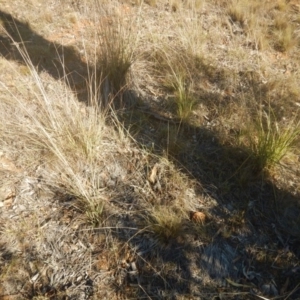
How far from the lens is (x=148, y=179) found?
1765mm

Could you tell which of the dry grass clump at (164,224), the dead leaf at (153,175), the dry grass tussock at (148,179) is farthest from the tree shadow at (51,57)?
the dry grass clump at (164,224)

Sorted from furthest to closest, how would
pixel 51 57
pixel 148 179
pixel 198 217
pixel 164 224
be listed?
pixel 51 57
pixel 148 179
pixel 198 217
pixel 164 224

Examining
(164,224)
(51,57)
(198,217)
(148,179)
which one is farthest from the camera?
(51,57)

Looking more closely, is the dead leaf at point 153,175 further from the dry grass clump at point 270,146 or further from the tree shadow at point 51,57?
the tree shadow at point 51,57

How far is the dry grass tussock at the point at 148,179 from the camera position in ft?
4.61

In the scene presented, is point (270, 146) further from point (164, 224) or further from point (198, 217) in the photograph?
point (164, 224)

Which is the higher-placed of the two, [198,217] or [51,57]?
[51,57]

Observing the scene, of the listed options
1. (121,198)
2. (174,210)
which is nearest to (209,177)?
(174,210)

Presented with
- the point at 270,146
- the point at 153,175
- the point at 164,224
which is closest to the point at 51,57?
the point at 153,175

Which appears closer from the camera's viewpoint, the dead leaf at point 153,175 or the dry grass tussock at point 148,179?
the dry grass tussock at point 148,179

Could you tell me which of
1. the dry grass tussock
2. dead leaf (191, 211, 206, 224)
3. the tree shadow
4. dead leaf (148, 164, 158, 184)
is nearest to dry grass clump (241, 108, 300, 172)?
the dry grass tussock

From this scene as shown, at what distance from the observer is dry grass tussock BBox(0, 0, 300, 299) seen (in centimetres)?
141

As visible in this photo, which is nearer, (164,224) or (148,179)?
(164,224)

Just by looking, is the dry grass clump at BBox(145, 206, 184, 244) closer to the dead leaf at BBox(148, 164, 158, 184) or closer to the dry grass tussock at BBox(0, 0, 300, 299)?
the dry grass tussock at BBox(0, 0, 300, 299)
